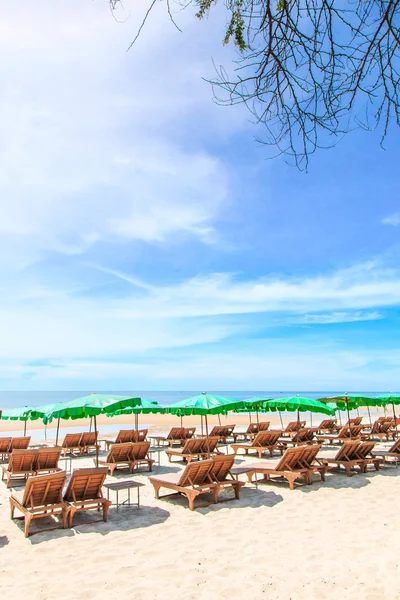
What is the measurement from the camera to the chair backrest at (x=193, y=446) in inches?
484

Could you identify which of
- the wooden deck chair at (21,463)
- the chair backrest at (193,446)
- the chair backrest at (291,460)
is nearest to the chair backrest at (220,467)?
the chair backrest at (291,460)

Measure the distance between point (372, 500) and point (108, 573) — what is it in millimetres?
5355

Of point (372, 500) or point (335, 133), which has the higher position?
point (335, 133)

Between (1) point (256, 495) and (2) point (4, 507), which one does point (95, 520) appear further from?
(1) point (256, 495)

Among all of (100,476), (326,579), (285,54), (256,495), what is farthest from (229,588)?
(285,54)

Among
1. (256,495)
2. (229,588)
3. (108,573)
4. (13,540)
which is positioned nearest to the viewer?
(229,588)

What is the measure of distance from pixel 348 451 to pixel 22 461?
7972mm

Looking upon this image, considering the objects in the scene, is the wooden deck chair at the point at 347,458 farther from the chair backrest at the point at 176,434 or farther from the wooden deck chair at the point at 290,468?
the chair backrest at the point at 176,434

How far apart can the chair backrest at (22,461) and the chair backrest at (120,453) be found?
185 centimetres

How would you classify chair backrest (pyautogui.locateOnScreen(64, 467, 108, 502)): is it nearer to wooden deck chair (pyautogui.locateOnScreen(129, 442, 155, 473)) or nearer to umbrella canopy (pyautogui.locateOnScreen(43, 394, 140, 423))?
umbrella canopy (pyautogui.locateOnScreen(43, 394, 140, 423))

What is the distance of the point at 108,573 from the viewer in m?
4.77

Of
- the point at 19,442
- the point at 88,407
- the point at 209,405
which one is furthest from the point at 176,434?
the point at 88,407

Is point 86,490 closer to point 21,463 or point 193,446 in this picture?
point 21,463

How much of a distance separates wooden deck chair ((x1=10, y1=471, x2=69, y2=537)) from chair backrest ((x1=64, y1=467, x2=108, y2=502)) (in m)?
0.21
